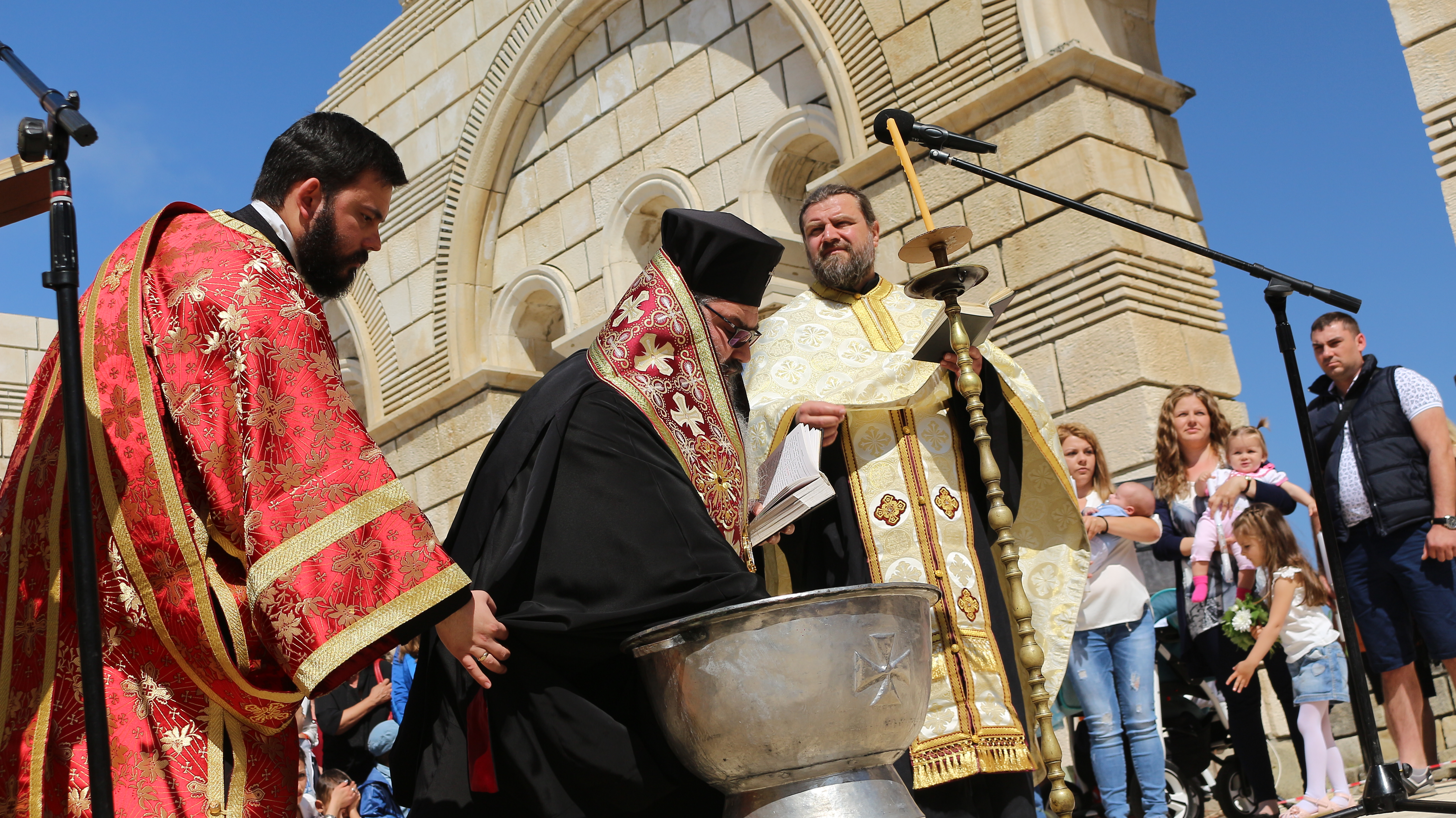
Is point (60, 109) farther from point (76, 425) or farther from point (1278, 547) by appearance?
point (1278, 547)

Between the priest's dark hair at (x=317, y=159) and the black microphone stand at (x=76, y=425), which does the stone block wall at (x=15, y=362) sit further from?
the black microphone stand at (x=76, y=425)

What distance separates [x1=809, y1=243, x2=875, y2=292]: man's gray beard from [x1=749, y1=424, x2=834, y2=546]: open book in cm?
124

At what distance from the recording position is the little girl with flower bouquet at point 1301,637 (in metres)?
4.69

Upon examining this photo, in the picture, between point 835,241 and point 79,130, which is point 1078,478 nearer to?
point 835,241

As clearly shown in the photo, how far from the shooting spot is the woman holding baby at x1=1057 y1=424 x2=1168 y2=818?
181 inches

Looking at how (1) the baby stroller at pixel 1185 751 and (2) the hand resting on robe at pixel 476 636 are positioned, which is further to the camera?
(1) the baby stroller at pixel 1185 751

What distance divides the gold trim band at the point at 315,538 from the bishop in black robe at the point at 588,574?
35 centimetres

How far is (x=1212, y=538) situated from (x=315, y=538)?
13.5 feet

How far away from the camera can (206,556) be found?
Result: 202 centimetres

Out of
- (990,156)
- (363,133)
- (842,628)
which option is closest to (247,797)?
(842,628)

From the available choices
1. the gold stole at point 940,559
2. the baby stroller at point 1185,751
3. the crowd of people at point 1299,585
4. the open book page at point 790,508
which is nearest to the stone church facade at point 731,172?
the crowd of people at point 1299,585

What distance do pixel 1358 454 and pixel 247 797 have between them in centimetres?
428

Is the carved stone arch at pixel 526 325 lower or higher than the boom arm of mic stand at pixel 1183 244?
higher

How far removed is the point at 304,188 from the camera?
7.68 ft
